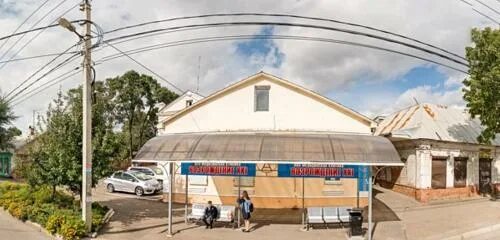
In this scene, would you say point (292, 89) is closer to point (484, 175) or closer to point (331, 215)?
point (331, 215)

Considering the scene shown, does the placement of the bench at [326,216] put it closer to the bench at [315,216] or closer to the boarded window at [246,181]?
the bench at [315,216]

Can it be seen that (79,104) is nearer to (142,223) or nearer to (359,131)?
(142,223)

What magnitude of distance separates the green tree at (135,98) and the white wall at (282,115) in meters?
34.5

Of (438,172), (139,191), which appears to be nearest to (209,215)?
(139,191)

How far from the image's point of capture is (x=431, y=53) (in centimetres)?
1525

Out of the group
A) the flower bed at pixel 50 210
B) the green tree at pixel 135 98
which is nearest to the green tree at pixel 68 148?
the flower bed at pixel 50 210

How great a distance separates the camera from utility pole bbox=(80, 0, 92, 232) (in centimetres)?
1723

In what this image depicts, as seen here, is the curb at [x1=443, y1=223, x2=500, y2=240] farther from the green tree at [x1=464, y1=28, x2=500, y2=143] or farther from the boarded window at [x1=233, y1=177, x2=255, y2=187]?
the boarded window at [x1=233, y1=177, x2=255, y2=187]

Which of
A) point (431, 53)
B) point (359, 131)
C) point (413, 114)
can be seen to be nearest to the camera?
point (431, 53)

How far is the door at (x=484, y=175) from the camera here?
3045 cm

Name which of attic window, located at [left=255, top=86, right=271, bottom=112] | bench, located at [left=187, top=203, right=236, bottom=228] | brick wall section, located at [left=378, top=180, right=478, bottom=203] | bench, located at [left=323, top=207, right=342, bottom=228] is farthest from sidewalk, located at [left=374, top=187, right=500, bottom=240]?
attic window, located at [left=255, top=86, right=271, bottom=112]

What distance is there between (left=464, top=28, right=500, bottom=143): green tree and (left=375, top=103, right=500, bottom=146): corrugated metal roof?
3148 millimetres

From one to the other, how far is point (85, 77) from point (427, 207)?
18.1 metres

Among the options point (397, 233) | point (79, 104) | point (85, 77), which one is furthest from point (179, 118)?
point (397, 233)
